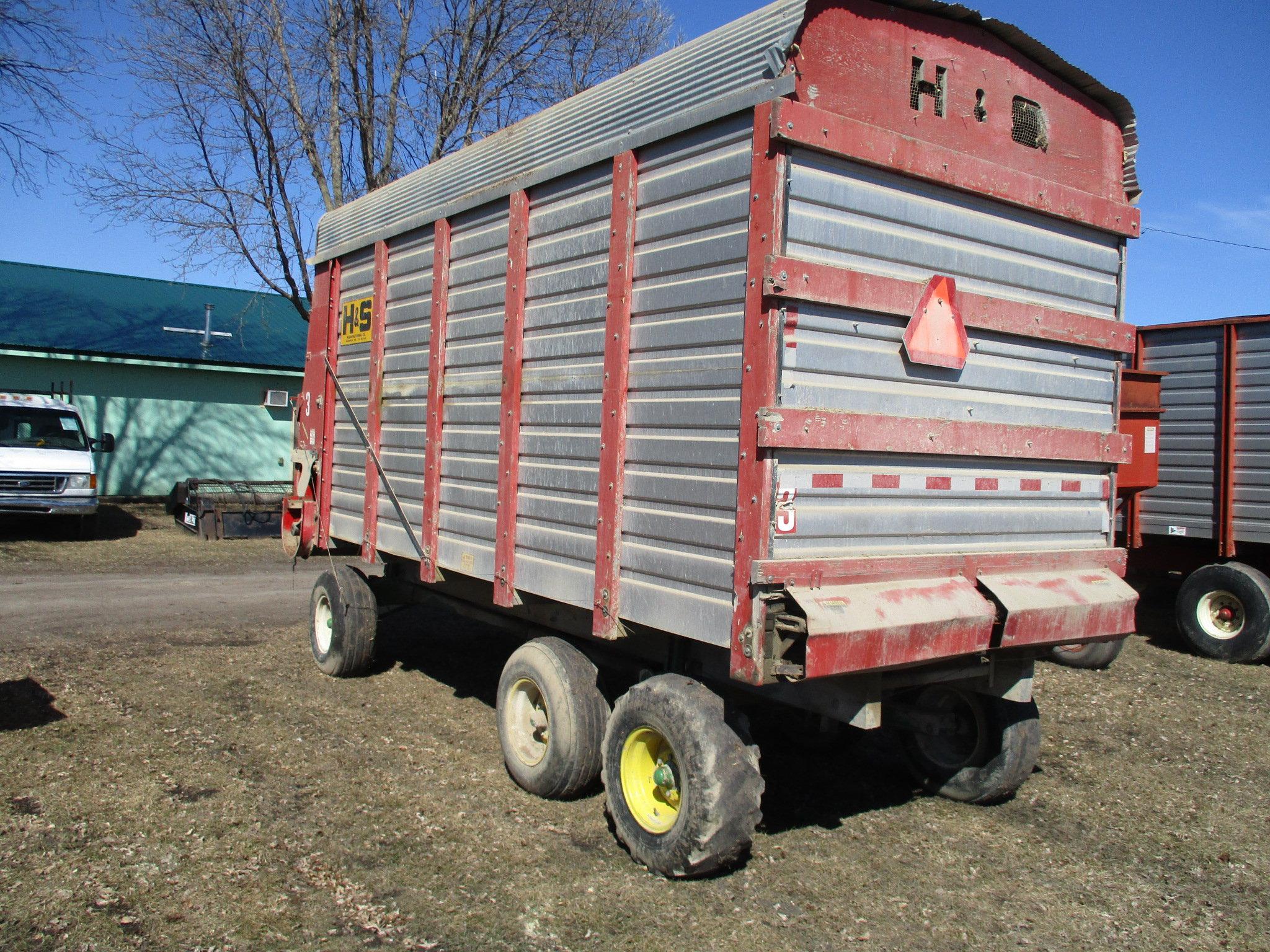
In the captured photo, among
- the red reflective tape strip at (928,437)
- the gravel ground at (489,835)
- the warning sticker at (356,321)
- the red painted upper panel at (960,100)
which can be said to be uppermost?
the red painted upper panel at (960,100)

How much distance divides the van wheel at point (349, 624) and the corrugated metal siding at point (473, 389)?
1.47m

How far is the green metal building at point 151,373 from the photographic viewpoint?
1978 centimetres

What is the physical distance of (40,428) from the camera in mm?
15281

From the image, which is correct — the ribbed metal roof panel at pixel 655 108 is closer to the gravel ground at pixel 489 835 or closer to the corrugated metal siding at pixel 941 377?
the corrugated metal siding at pixel 941 377

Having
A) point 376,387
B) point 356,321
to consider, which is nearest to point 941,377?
point 376,387

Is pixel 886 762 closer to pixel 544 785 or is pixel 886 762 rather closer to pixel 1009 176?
pixel 544 785

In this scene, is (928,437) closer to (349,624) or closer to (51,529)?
(349,624)

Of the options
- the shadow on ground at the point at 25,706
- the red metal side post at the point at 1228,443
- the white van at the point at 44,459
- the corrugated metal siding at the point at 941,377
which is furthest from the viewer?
the white van at the point at 44,459

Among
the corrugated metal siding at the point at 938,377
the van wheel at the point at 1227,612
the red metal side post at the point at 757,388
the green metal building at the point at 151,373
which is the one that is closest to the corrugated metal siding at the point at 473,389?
the red metal side post at the point at 757,388

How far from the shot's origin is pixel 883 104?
13.4 ft

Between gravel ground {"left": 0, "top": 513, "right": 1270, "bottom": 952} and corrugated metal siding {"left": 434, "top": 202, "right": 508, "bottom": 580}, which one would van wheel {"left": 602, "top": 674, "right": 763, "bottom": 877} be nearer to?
gravel ground {"left": 0, "top": 513, "right": 1270, "bottom": 952}

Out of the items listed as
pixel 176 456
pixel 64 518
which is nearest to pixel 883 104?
pixel 64 518

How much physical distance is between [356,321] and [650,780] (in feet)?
14.0

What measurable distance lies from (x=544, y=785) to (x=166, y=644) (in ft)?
15.6
